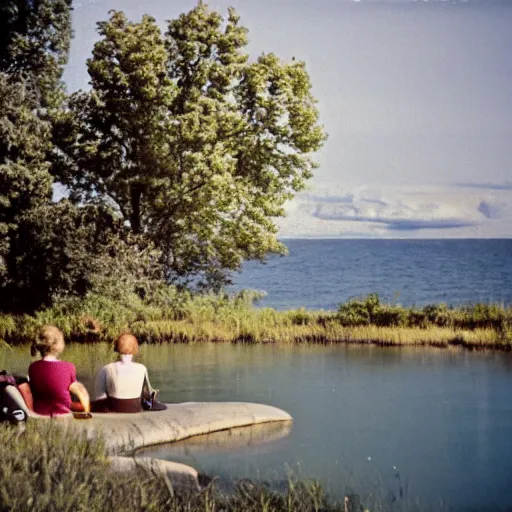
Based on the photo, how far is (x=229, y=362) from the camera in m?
9.02

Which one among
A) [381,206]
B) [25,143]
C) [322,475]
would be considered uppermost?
[25,143]

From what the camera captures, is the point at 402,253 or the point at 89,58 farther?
the point at 402,253

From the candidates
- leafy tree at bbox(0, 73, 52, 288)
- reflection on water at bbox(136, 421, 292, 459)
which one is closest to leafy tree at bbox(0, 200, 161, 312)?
leafy tree at bbox(0, 73, 52, 288)

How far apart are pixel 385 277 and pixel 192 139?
1590 cm

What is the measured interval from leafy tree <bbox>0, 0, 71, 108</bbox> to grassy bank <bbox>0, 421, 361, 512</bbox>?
8.30 metres

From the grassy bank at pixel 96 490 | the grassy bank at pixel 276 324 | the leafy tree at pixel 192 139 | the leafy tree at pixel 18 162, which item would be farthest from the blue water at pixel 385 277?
the grassy bank at pixel 96 490

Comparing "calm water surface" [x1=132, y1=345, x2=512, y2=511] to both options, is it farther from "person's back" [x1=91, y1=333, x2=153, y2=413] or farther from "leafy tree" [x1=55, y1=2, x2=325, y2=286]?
"leafy tree" [x1=55, y1=2, x2=325, y2=286]

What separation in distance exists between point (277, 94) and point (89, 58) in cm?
285

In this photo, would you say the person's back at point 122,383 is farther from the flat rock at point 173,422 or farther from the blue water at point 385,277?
the blue water at point 385,277

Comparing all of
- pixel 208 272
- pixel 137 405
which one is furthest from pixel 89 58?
pixel 137 405

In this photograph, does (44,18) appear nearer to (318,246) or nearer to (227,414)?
(227,414)

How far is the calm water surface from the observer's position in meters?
5.05

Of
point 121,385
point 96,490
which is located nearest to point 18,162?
point 121,385

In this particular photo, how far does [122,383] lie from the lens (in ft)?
19.7
